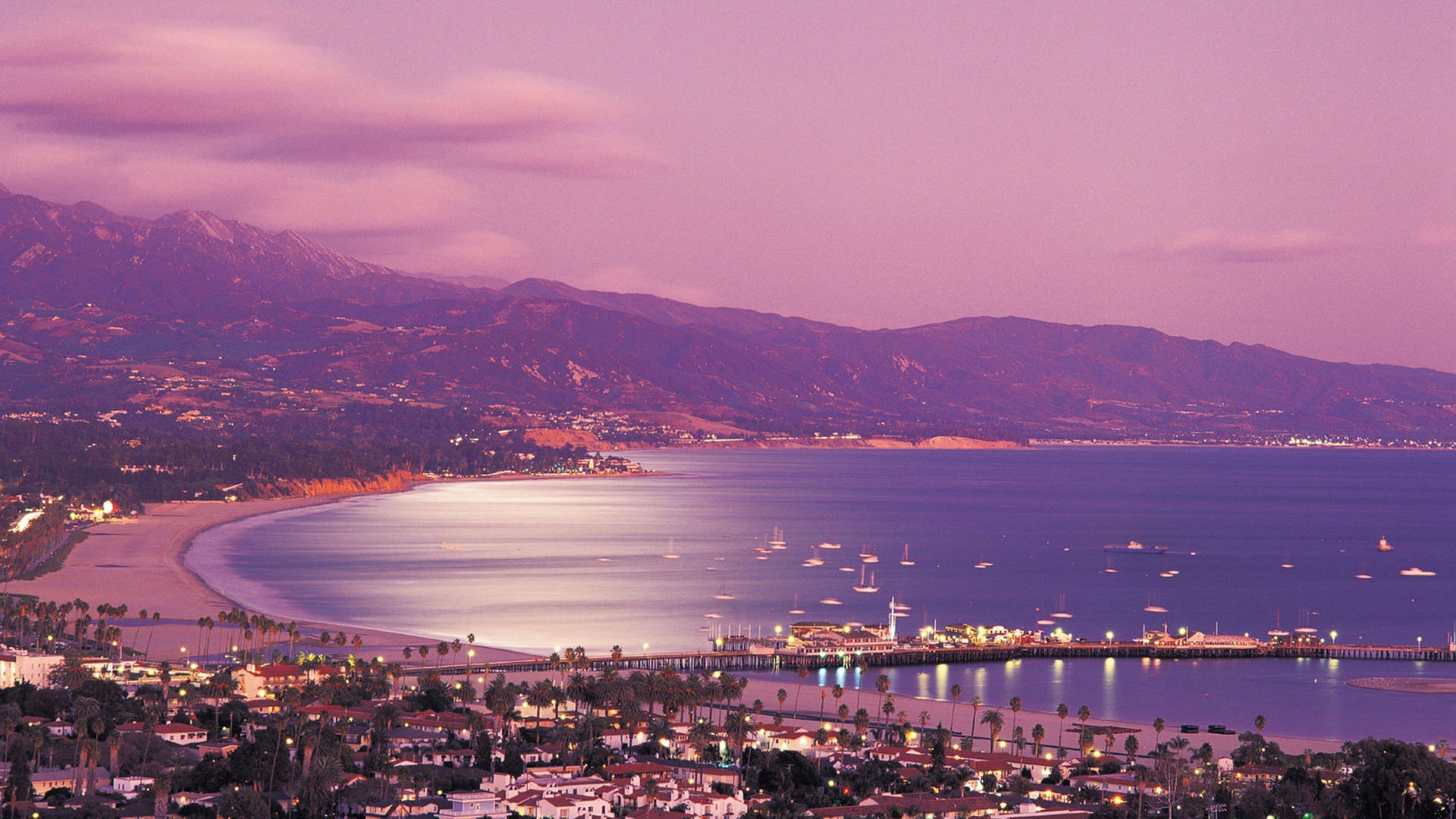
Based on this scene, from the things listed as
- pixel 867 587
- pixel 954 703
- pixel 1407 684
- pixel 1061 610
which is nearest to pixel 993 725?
pixel 954 703

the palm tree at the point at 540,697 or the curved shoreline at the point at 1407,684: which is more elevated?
the palm tree at the point at 540,697

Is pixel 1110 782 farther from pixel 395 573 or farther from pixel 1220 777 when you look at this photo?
pixel 395 573

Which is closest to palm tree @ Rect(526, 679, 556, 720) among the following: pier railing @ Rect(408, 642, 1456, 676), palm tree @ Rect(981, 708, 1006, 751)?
pier railing @ Rect(408, 642, 1456, 676)

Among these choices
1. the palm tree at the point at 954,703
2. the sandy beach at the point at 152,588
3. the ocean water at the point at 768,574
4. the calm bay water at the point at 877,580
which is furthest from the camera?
the ocean water at the point at 768,574

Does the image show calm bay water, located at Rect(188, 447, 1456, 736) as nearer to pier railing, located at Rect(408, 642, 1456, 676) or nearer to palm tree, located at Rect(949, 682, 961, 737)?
pier railing, located at Rect(408, 642, 1456, 676)

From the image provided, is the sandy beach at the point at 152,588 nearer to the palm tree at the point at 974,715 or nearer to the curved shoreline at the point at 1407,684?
the palm tree at the point at 974,715

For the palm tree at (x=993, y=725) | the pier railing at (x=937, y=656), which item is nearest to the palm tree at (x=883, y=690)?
the palm tree at (x=993, y=725)
